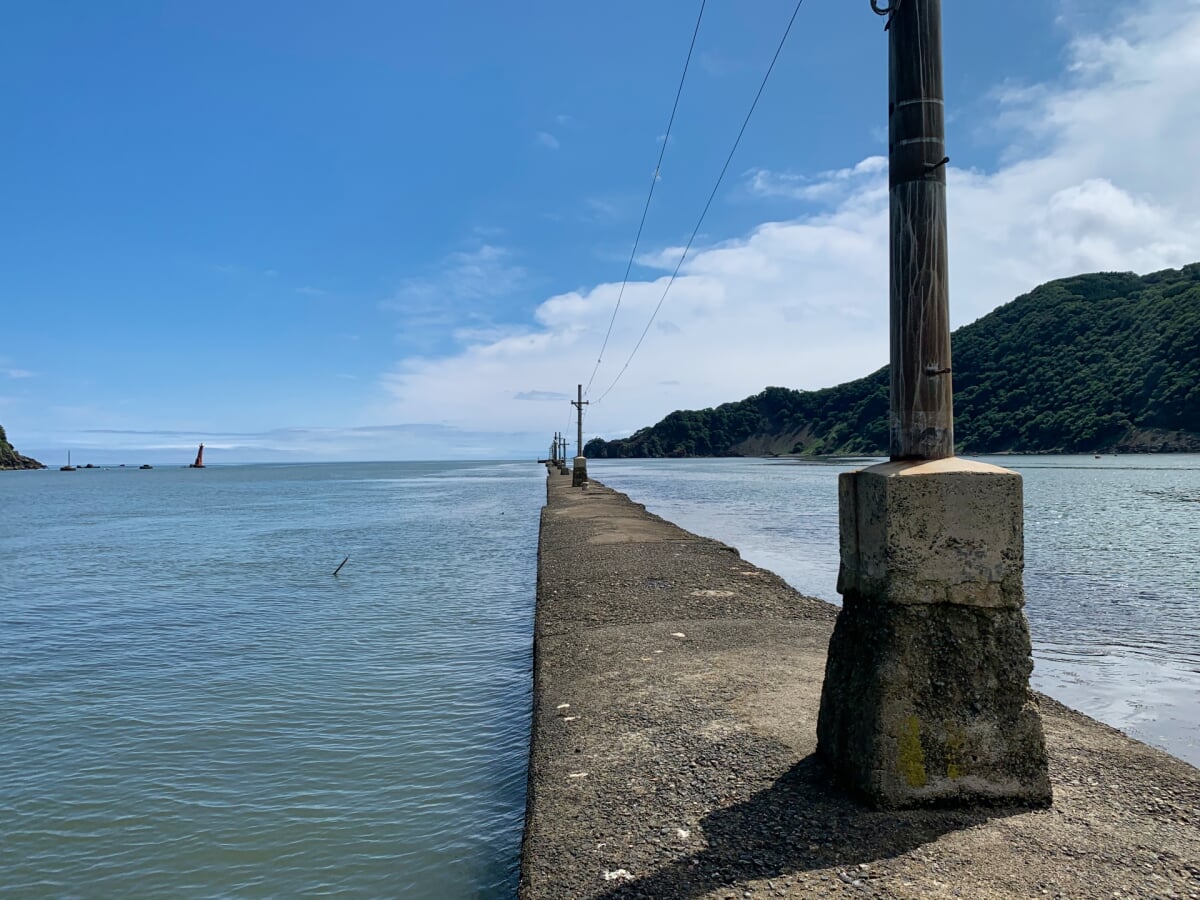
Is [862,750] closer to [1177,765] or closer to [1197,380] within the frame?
[1177,765]

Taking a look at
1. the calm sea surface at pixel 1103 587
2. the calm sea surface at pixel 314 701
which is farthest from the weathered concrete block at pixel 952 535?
the calm sea surface at pixel 1103 587

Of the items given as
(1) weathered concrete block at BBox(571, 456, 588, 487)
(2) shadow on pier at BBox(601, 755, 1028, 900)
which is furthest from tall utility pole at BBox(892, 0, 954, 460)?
(1) weathered concrete block at BBox(571, 456, 588, 487)

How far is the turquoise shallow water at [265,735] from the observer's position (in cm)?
498

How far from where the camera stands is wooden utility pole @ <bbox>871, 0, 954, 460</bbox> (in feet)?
12.7

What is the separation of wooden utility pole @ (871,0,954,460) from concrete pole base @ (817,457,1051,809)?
344mm

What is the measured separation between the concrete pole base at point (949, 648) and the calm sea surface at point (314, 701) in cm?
248

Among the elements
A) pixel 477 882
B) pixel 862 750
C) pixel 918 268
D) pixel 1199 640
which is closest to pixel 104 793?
pixel 477 882

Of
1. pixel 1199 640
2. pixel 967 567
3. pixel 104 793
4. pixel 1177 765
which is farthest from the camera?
pixel 1199 640

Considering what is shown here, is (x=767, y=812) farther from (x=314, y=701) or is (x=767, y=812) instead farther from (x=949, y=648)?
(x=314, y=701)

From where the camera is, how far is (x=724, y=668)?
268 inches

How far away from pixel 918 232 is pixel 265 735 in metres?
7.32

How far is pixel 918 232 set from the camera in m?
3.96

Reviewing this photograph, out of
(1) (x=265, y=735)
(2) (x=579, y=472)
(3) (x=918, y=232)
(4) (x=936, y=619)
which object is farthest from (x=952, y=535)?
(2) (x=579, y=472)

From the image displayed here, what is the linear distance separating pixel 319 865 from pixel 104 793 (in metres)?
2.56
